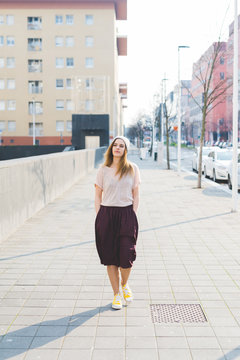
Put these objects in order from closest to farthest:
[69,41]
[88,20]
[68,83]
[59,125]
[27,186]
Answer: [27,186], [88,20], [69,41], [68,83], [59,125]

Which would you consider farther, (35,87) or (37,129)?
(37,129)

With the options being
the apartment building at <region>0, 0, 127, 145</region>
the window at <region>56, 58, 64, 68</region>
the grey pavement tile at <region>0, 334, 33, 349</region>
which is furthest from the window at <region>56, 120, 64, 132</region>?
the grey pavement tile at <region>0, 334, 33, 349</region>

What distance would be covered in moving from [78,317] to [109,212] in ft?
3.34

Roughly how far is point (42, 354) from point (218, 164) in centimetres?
1818

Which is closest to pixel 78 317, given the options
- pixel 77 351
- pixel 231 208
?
pixel 77 351

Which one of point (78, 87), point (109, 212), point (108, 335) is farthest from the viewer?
point (78, 87)

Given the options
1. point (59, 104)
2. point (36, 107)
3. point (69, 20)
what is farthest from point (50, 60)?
point (36, 107)

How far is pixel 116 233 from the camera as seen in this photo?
185 inches

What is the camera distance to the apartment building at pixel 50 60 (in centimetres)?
6300

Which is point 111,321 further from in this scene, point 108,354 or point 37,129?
point 37,129

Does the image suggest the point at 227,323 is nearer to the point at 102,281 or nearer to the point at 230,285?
→ the point at 230,285

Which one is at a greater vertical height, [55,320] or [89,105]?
[89,105]

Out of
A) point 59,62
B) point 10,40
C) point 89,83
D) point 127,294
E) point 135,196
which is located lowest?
point 127,294

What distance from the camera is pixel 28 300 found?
5.00m
